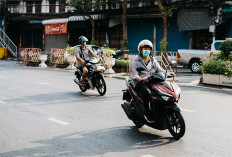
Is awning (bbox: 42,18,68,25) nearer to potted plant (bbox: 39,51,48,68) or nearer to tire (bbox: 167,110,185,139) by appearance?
potted plant (bbox: 39,51,48,68)

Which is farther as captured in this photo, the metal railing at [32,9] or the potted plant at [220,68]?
the metal railing at [32,9]

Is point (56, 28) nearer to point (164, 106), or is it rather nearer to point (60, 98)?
point (60, 98)

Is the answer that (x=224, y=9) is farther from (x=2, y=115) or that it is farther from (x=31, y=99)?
(x=2, y=115)

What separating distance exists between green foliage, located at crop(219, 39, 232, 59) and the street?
3.63 metres

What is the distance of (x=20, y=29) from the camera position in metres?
41.6

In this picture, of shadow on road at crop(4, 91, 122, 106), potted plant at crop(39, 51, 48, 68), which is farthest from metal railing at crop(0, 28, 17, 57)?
shadow on road at crop(4, 91, 122, 106)

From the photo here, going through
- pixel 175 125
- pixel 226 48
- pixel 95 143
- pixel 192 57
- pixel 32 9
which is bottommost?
pixel 95 143

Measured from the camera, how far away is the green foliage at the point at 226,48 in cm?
1415

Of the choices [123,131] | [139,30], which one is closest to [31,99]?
[123,131]

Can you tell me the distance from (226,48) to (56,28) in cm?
2352

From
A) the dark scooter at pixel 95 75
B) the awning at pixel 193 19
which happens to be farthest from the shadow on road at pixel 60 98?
the awning at pixel 193 19

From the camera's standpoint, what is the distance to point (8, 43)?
36688 mm

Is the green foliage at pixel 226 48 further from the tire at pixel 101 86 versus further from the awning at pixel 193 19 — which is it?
the awning at pixel 193 19

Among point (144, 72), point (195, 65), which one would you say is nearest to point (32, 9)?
point (195, 65)
